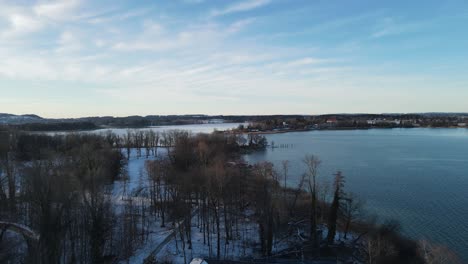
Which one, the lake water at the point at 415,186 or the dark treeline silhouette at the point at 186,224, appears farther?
the lake water at the point at 415,186

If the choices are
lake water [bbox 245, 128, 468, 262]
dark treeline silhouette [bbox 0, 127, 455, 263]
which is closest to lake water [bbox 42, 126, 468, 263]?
lake water [bbox 245, 128, 468, 262]

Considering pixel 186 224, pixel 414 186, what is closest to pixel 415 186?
pixel 414 186

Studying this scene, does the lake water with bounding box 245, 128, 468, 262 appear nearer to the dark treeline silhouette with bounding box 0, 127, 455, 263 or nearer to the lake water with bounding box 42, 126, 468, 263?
the lake water with bounding box 42, 126, 468, 263

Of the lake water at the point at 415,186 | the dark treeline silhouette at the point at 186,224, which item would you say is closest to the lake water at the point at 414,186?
the lake water at the point at 415,186

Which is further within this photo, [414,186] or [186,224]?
[414,186]

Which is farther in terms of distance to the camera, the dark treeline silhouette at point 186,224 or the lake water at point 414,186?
the lake water at point 414,186

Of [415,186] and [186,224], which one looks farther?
[415,186]

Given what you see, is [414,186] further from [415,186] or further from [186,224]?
[186,224]

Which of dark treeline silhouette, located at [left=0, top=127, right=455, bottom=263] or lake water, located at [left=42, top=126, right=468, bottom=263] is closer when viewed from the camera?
dark treeline silhouette, located at [left=0, top=127, right=455, bottom=263]

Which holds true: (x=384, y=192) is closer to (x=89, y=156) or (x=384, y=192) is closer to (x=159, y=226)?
(x=159, y=226)

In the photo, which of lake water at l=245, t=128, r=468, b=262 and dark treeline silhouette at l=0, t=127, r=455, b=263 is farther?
lake water at l=245, t=128, r=468, b=262

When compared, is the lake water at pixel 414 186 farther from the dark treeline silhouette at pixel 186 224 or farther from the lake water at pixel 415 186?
the dark treeline silhouette at pixel 186 224
